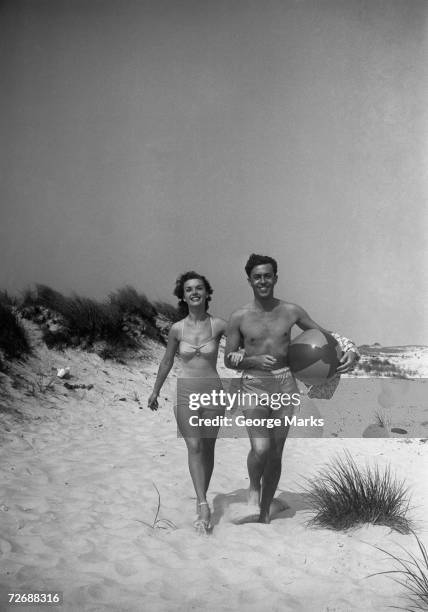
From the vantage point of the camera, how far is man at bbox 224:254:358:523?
11.9ft

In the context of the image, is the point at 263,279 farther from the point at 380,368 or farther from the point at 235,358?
the point at 380,368

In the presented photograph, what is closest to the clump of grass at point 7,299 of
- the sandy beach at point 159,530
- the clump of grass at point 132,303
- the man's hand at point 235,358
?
the clump of grass at point 132,303

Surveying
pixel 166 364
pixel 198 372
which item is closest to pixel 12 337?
pixel 166 364

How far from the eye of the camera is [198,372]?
12.3 feet

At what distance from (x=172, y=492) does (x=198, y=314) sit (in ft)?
6.41

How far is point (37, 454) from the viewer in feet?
19.8

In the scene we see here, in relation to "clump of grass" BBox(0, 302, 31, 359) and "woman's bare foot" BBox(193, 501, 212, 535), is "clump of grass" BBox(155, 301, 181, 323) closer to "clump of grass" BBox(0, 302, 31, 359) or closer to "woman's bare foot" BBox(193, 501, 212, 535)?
"clump of grass" BBox(0, 302, 31, 359)

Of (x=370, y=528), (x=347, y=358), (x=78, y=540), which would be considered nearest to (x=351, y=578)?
(x=370, y=528)

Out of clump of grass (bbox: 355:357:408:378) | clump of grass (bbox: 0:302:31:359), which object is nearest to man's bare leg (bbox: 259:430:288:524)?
clump of grass (bbox: 0:302:31:359)

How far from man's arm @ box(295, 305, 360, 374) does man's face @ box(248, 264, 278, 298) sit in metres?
0.29

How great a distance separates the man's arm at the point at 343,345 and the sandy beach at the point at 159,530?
1.20 m

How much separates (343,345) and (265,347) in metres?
0.56

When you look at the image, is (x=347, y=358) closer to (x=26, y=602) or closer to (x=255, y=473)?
(x=255, y=473)

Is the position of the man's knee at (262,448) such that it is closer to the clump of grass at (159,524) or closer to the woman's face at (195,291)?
the clump of grass at (159,524)
